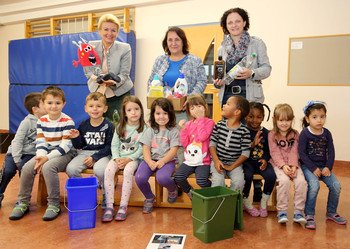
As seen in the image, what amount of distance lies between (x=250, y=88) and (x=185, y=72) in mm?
561

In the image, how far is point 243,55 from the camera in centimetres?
237

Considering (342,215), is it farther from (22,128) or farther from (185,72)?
(22,128)

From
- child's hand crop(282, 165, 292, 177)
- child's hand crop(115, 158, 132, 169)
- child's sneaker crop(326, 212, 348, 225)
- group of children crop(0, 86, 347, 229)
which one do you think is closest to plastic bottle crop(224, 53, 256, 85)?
group of children crop(0, 86, 347, 229)

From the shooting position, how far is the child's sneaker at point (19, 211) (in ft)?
6.83

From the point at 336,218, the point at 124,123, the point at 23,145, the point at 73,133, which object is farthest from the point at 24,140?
the point at 336,218

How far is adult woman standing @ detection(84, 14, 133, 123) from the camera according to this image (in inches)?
102

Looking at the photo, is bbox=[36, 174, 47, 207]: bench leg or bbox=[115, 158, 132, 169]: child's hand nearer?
bbox=[115, 158, 132, 169]: child's hand

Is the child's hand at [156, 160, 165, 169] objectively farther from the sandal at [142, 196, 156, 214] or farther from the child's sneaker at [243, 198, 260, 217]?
the child's sneaker at [243, 198, 260, 217]

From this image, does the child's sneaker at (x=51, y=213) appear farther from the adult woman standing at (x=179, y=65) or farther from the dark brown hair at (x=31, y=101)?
the adult woman standing at (x=179, y=65)

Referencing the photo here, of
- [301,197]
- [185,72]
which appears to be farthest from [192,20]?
[301,197]

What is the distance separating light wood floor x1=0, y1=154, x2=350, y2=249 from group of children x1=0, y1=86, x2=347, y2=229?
73mm

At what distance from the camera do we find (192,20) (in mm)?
4527

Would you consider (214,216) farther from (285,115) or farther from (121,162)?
(285,115)

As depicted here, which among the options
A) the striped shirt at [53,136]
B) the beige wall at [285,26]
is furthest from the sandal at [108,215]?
the beige wall at [285,26]
